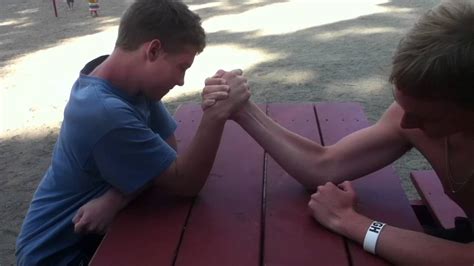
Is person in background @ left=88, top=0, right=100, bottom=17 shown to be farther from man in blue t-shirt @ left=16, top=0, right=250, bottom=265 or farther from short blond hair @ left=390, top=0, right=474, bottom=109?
short blond hair @ left=390, top=0, right=474, bottom=109

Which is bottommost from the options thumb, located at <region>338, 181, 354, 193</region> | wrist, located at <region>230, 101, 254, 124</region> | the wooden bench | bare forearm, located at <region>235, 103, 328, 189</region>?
the wooden bench

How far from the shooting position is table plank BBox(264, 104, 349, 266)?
121 cm

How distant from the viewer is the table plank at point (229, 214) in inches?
48.5

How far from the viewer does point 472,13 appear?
1121mm

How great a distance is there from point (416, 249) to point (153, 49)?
0.82m

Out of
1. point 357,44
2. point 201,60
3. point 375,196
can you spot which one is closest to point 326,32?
point 357,44

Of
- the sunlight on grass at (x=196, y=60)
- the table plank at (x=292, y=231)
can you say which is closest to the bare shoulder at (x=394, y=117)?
the table plank at (x=292, y=231)

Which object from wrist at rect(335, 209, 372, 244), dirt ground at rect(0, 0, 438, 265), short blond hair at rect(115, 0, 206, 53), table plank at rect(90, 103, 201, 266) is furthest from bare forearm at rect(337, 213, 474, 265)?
dirt ground at rect(0, 0, 438, 265)

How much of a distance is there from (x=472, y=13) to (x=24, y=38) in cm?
618

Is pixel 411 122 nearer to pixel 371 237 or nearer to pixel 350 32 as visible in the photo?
pixel 371 237

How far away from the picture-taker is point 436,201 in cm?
180

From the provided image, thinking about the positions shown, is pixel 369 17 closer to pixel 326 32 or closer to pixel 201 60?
pixel 326 32

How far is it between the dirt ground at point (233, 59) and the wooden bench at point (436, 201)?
0.77 metres

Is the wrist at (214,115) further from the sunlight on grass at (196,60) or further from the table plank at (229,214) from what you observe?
the sunlight on grass at (196,60)
